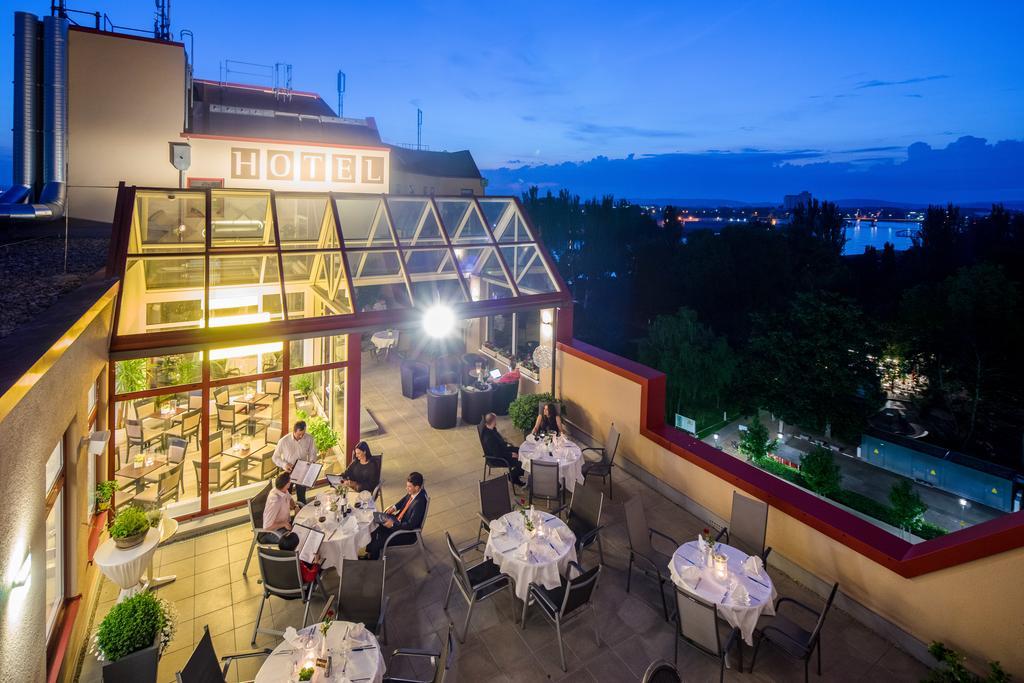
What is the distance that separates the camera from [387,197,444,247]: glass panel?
38.7ft

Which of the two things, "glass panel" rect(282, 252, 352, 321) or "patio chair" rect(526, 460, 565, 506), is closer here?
"patio chair" rect(526, 460, 565, 506)

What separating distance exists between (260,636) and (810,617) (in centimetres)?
628

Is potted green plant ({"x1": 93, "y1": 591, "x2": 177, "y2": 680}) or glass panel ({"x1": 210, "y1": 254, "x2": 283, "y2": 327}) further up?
glass panel ({"x1": 210, "y1": 254, "x2": 283, "y2": 327})

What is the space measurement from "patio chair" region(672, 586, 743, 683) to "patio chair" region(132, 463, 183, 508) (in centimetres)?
736

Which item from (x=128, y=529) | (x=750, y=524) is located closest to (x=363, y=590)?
(x=128, y=529)

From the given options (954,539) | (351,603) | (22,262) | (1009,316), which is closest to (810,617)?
(954,539)

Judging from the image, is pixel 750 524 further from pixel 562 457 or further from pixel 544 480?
pixel 562 457

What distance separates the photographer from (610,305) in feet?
142

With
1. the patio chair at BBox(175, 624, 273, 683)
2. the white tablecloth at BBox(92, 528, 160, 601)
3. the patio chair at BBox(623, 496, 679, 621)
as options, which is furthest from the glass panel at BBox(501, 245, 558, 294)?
the patio chair at BBox(175, 624, 273, 683)

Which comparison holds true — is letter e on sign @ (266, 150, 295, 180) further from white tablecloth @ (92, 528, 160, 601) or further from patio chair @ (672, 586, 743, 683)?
patio chair @ (672, 586, 743, 683)

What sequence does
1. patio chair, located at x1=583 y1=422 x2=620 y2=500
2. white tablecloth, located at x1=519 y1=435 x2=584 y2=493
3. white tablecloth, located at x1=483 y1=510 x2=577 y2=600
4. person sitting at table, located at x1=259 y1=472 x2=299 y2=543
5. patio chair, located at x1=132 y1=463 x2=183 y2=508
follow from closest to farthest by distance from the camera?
white tablecloth, located at x1=483 y1=510 x2=577 y2=600, person sitting at table, located at x1=259 y1=472 x2=299 y2=543, patio chair, located at x1=132 y1=463 x2=183 y2=508, white tablecloth, located at x1=519 y1=435 x2=584 y2=493, patio chair, located at x1=583 y1=422 x2=620 y2=500

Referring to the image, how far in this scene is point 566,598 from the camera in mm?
5203

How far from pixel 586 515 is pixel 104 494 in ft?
20.0

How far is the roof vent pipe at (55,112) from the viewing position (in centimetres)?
1180
